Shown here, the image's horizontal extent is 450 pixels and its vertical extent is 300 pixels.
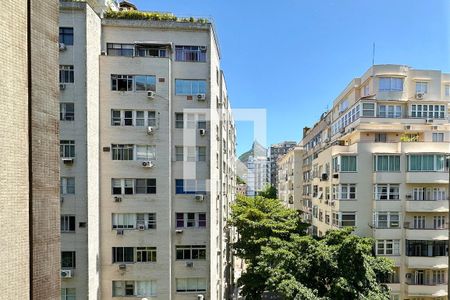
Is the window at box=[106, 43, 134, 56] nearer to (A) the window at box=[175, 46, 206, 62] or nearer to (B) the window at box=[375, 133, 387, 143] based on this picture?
(A) the window at box=[175, 46, 206, 62]

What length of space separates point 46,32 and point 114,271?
9105 mm

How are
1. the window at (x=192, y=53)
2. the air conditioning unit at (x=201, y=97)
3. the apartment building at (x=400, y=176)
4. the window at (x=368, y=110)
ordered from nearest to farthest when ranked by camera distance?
1. the air conditioning unit at (x=201, y=97)
2. the window at (x=192, y=53)
3. the apartment building at (x=400, y=176)
4. the window at (x=368, y=110)

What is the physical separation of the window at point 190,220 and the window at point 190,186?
947 millimetres

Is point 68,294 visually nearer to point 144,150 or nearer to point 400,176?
point 144,150

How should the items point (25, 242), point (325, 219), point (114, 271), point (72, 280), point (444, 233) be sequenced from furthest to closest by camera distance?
point (325, 219) → point (444, 233) → point (114, 271) → point (72, 280) → point (25, 242)

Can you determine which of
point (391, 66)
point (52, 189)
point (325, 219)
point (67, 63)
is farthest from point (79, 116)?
point (391, 66)

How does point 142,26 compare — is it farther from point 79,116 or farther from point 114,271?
point 114,271

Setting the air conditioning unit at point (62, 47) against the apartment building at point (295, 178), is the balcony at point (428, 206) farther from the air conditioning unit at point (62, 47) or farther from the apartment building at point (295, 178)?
the air conditioning unit at point (62, 47)

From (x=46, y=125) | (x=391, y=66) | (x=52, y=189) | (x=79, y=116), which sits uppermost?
(x=391, y=66)

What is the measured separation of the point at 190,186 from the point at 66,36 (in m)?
7.20

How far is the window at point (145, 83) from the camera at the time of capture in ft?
33.4

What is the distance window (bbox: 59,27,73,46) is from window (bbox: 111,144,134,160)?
13.3ft

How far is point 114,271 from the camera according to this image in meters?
9.87

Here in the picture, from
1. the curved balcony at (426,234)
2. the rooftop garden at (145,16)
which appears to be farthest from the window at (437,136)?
the rooftop garden at (145,16)
